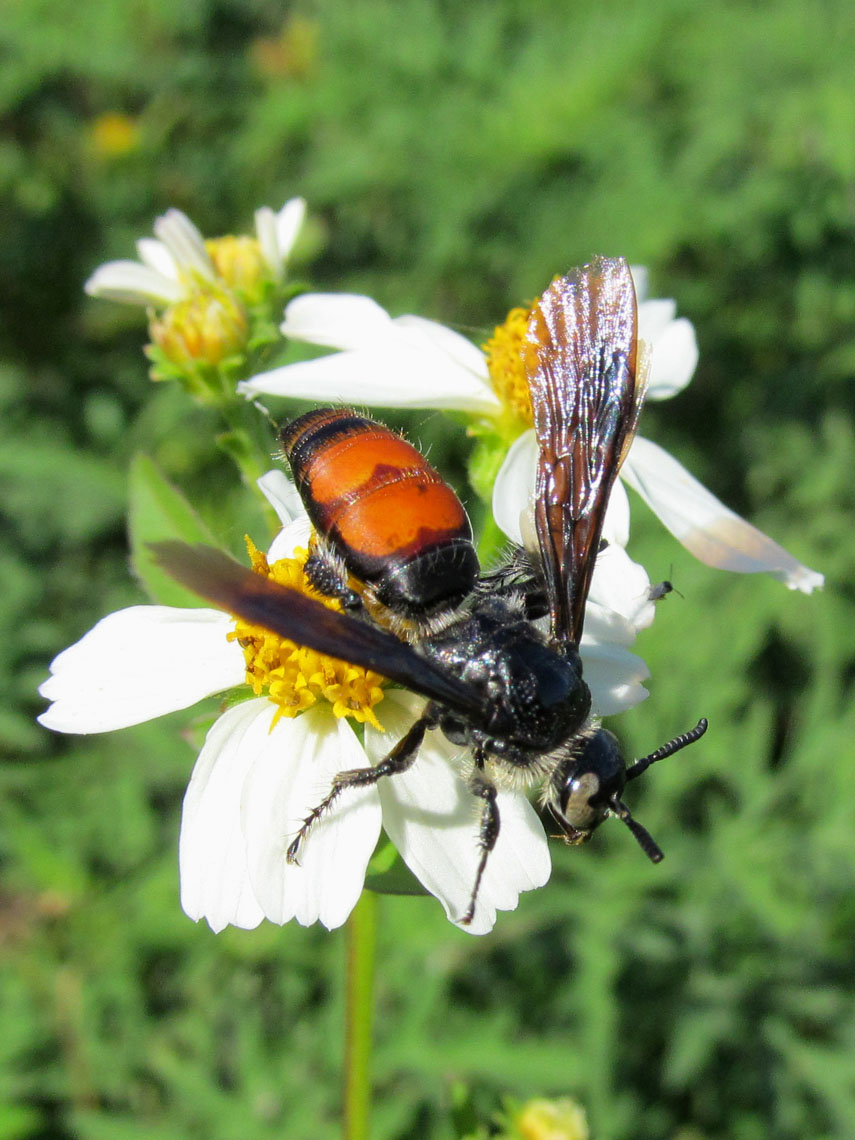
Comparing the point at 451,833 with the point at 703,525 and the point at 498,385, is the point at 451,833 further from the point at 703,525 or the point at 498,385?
the point at 498,385

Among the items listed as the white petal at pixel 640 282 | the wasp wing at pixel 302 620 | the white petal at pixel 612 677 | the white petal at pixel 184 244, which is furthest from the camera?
the white petal at pixel 640 282

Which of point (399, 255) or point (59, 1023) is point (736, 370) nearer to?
point (399, 255)

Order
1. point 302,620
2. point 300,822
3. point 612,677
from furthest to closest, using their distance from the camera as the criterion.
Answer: point 612,677 → point 300,822 → point 302,620

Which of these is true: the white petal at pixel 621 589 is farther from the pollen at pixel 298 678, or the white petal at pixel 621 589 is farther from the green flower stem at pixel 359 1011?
the green flower stem at pixel 359 1011

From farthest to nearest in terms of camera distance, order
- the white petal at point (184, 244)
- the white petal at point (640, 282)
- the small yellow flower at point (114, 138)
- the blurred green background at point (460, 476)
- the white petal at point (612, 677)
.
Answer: the small yellow flower at point (114, 138) < the blurred green background at point (460, 476) < the white petal at point (640, 282) < the white petal at point (184, 244) < the white petal at point (612, 677)

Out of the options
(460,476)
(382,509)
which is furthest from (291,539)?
(460,476)

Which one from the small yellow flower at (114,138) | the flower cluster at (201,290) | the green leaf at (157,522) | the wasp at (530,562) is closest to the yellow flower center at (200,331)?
the flower cluster at (201,290)
